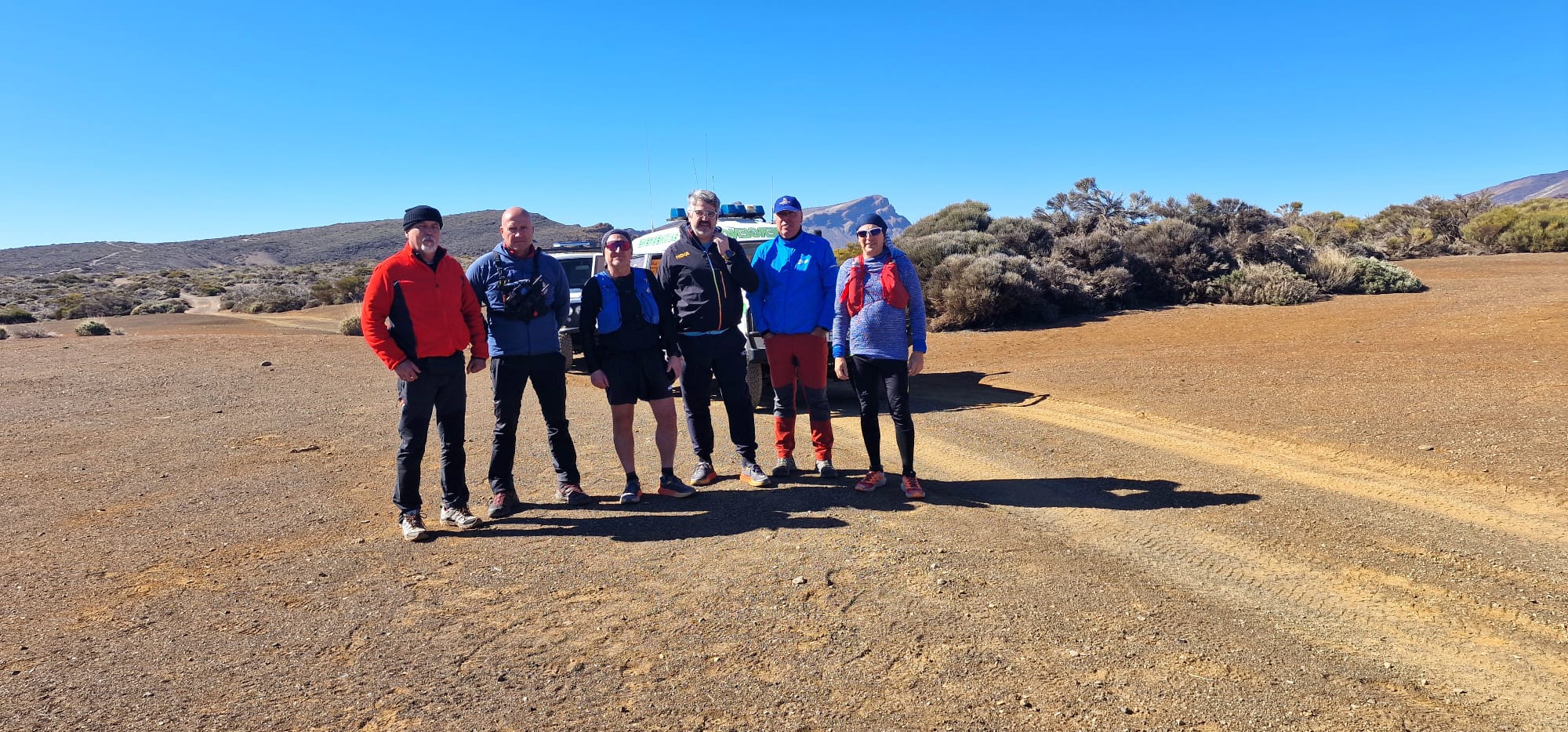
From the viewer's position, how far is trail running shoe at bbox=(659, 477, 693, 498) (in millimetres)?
5723

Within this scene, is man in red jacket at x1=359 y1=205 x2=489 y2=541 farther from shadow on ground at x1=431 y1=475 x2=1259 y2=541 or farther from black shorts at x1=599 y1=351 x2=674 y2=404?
black shorts at x1=599 y1=351 x2=674 y2=404

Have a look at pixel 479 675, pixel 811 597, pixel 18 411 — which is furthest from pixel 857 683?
pixel 18 411

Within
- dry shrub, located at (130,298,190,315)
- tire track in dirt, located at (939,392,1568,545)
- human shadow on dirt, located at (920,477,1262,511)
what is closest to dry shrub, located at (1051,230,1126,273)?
tire track in dirt, located at (939,392,1568,545)

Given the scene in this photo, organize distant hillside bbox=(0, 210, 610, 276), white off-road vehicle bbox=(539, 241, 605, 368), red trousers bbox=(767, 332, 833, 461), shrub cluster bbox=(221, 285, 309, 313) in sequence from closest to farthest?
red trousers bbox=(767, 332, 833, 461) < white off-road vehicle bbox=(539, 241, 605, 368) < shrub cluster bbox=(221, 285, 309, 313) < distant hillside bbox=(0, 210, 610, 276)

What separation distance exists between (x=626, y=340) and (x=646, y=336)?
123mm

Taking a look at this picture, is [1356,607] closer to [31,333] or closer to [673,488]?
[673,488]

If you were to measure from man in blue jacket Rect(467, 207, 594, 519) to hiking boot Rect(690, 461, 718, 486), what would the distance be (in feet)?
3.39

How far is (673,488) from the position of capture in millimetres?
5727

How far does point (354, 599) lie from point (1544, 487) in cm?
636

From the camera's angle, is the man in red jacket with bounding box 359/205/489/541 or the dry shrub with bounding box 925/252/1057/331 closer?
the man in red jacket with bounding box 359/205/489/541

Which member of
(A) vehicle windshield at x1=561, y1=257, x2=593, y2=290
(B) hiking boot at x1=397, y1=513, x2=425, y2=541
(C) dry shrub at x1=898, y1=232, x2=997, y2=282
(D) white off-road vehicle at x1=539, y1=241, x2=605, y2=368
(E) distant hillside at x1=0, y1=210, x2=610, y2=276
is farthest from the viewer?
(E) distant hillside at x1=0, y1=210, x2=610, y2=276

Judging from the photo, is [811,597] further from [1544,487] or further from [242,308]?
[242,308]

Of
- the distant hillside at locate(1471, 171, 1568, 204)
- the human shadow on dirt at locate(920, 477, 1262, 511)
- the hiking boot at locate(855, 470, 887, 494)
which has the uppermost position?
the distant hillside at locate(1471, 171, 1568, 204)

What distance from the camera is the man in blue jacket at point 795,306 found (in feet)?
18.9
